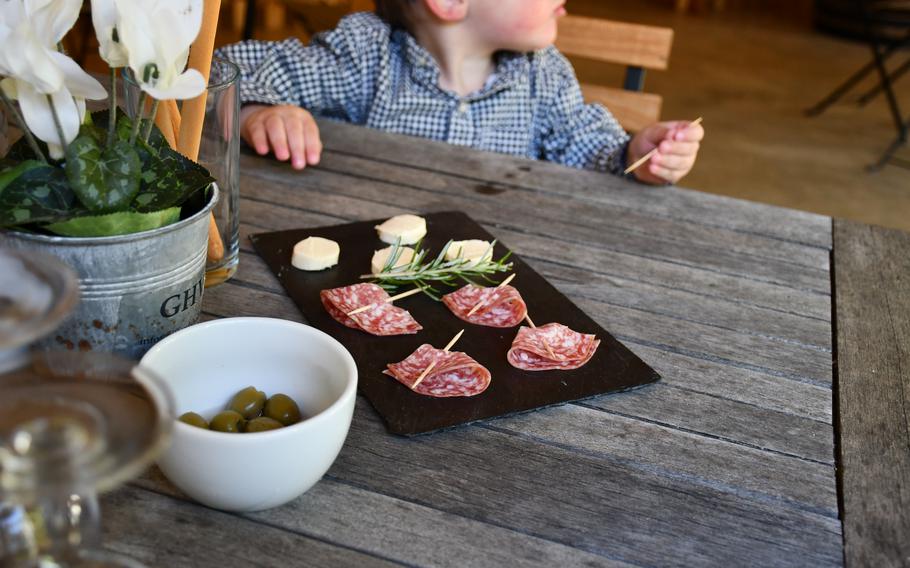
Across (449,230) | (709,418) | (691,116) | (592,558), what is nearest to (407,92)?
(449,230)

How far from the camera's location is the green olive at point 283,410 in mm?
720

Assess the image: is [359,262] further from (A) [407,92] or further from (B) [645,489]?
(A) [407,92]

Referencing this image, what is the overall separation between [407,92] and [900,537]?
1.30 m

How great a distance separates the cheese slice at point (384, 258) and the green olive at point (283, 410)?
0.30 meters

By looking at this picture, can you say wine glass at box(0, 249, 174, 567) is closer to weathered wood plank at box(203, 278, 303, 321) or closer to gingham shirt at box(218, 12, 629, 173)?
weathered wood plank at box(203, 278, 303, 321)

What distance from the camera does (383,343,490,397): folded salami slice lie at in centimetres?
81

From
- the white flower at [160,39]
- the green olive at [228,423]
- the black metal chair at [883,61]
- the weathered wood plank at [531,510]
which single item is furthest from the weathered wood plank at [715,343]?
the black metal chair at [883,61]

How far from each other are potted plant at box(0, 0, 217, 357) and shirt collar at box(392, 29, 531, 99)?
40.6 inches

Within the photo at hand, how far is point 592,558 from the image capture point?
64 centimetres

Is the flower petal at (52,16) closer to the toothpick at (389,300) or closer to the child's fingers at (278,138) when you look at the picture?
the toothpick at (389,300)

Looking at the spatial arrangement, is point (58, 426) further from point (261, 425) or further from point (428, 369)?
point (428, 369)

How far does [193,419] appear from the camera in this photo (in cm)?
67

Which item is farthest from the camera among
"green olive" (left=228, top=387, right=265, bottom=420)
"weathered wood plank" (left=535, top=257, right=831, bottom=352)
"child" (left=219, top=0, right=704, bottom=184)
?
"child" (left=219, top=0, right=704, bottom=184)

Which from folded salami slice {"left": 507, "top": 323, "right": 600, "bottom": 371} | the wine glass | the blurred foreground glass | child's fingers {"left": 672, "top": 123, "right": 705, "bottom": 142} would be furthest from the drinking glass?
child's fingers {"left": 672, "top": 123, "right": 705, "bottom": 142}
